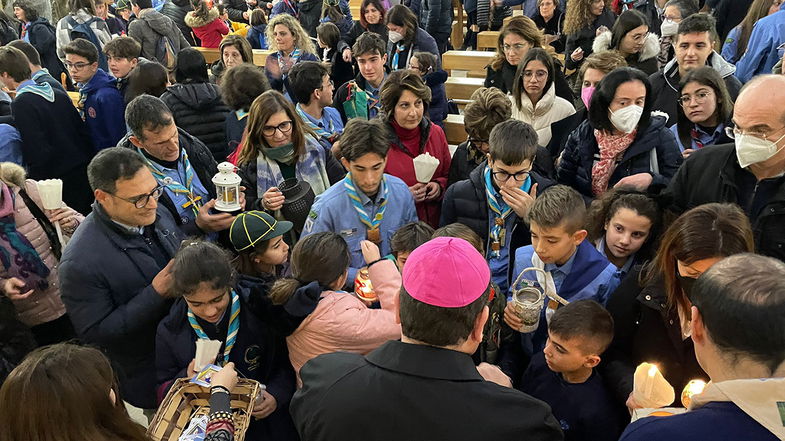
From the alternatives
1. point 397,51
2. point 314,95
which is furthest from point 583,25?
point 314,95

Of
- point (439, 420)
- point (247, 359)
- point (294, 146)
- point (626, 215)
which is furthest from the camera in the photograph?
point (294, 146)

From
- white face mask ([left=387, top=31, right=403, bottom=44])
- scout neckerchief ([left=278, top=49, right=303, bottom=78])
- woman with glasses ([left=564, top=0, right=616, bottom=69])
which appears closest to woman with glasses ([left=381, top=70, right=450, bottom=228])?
white face mask ([left=387, top=31, right=403, bottom=44])

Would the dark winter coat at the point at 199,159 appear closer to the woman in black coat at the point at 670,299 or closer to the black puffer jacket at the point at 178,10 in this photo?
the woman in black coat at the point at 670,299

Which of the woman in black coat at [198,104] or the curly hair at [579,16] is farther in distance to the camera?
the curly hair at [579,16]

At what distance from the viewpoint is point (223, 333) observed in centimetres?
255

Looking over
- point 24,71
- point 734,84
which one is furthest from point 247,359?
point 734,84

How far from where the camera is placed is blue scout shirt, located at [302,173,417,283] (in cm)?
322

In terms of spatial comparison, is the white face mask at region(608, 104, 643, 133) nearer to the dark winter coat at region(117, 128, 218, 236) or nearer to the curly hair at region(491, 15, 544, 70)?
the curly hair at region(491, 15, 544, 70)

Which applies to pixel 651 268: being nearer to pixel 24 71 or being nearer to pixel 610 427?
pixel 610 427

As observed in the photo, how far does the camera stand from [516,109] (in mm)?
4352

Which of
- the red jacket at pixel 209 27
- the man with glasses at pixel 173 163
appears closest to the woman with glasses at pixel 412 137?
the man with glasses at pixel 173 163

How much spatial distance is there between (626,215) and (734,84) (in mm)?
2266

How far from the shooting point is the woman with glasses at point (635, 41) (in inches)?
191

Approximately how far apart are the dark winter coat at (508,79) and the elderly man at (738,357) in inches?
128
